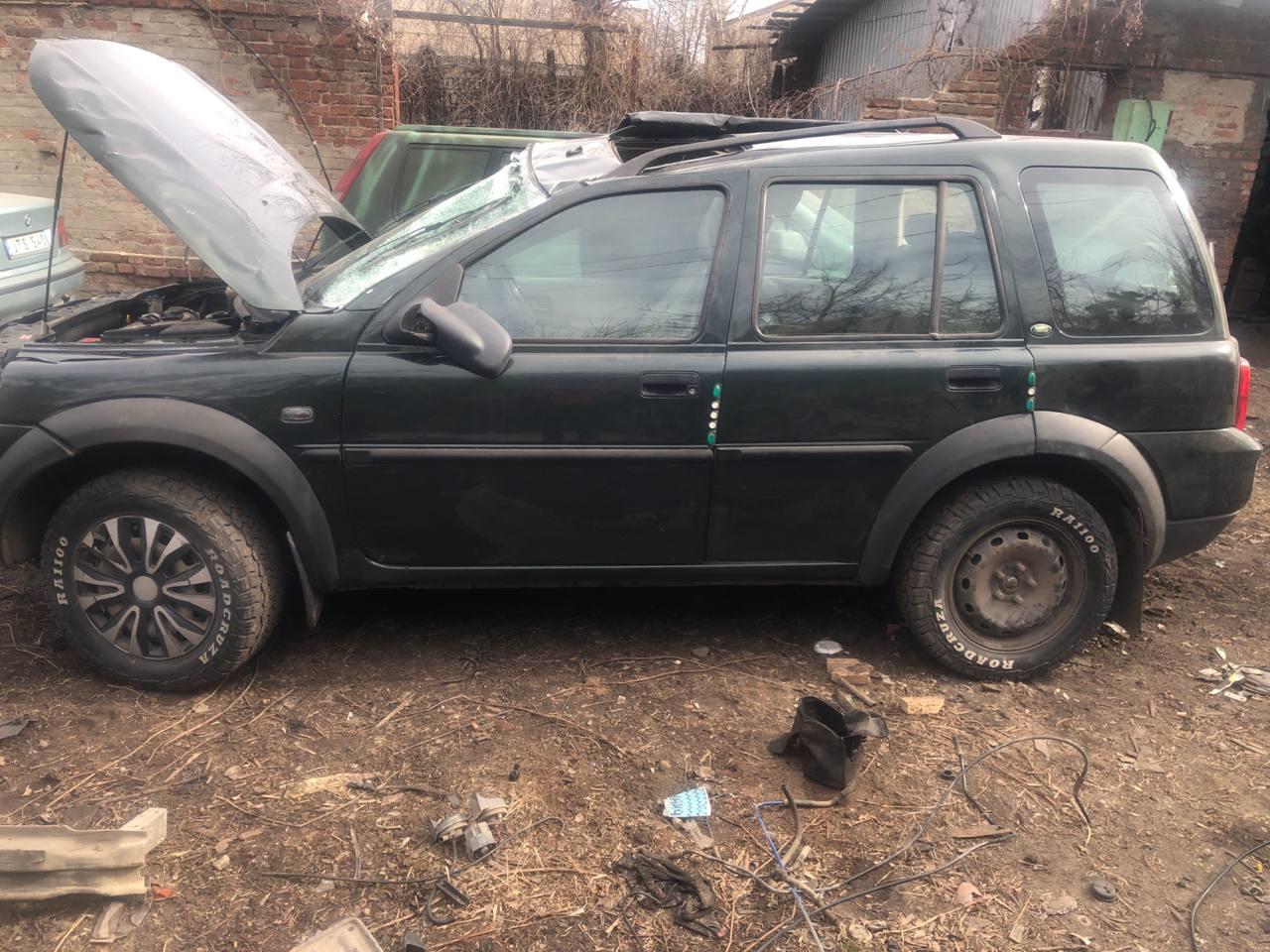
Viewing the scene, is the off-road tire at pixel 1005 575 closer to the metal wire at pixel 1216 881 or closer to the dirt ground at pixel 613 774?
the dirt ground at pixel 613 774

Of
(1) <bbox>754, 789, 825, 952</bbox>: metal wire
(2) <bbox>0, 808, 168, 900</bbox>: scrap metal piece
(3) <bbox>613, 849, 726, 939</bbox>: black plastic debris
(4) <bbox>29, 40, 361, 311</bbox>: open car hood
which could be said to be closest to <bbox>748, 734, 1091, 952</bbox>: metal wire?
(1) <bbox>754, 789, 825, 952</bbox>: metal wire

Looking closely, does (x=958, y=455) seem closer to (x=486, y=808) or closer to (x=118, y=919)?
(x=486, y=808)

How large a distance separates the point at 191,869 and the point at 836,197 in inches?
111

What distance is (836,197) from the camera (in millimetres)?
3178

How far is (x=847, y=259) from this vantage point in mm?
3170

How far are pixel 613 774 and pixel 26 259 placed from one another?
16.3 ft

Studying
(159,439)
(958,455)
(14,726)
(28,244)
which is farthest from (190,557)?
(28,244)

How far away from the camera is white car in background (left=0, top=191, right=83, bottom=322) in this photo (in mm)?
5336

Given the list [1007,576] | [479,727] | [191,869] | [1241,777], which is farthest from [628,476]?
[1241,777]

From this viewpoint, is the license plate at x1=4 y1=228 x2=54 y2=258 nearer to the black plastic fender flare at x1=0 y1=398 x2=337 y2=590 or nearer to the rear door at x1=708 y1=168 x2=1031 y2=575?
the black plastic fender flare at x1=0 y1=398 x2=337 y2=590

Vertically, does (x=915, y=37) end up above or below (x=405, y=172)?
above

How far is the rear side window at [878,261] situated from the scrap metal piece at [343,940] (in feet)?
7.13

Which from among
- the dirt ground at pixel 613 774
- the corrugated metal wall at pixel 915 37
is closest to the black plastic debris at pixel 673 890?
the dirt ground at pixel 613 774

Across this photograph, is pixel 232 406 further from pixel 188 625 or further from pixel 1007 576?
pixel 1007 576
